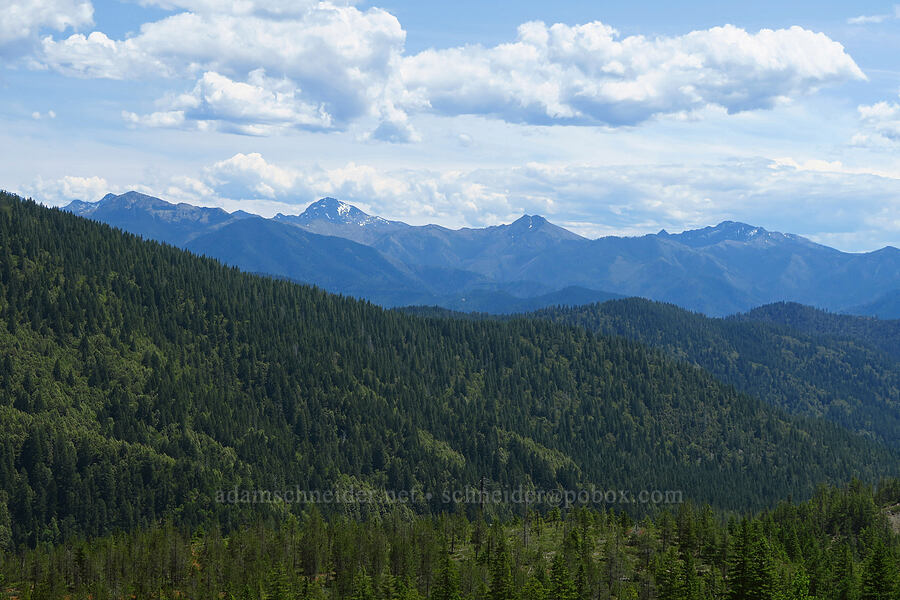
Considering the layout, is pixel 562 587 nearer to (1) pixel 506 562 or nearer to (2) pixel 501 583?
(2) pixel 501 583

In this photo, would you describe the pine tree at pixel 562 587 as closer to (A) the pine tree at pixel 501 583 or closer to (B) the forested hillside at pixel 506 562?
(B) the forested hillside at pixel 506 562

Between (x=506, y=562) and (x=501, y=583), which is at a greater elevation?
(x=506, y=562)

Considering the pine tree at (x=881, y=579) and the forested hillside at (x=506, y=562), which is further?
the forested hillside at (x=506, y=562)

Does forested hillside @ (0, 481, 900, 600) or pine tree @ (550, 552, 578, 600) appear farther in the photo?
forested hillside @ (0, 481, 900, 600)

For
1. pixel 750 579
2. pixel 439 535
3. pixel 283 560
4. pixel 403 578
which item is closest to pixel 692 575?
pixel 750 579

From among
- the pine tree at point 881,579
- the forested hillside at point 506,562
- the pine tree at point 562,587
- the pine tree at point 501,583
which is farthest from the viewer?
the pine tree at point 501,583

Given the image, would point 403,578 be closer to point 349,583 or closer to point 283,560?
point 349,583

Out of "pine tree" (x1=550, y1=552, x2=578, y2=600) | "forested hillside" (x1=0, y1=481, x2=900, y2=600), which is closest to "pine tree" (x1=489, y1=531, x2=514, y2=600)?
"forested hillside" (x1=0, y1=481, x2=900, y2=600)

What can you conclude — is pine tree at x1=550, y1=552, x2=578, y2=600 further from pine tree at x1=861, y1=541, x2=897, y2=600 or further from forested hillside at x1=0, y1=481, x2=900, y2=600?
pine tree at x1=861, y1=541, x2=897, y2=600

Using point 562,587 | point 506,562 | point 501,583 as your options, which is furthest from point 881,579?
point 506,562

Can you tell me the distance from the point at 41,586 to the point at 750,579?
355ft

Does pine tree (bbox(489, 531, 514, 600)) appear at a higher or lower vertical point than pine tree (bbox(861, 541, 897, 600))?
lower

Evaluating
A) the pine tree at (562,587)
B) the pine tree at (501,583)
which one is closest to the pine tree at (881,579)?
the pine tree at (562,587)

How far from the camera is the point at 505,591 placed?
4328 inches
